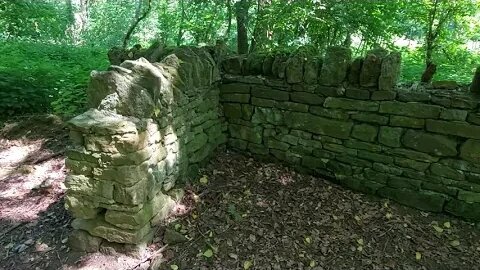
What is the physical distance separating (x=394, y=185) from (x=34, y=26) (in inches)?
523

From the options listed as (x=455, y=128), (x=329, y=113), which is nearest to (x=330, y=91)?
(x=329, y=113)

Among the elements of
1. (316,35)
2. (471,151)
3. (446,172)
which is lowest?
(446,172)

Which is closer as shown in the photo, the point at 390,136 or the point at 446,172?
the point at 446,172

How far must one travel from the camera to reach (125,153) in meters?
2.41

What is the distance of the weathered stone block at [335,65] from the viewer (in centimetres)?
325


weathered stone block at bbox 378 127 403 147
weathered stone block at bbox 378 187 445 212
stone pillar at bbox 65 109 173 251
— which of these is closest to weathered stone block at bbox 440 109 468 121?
weathered stone block at bbox 378 127 403 147

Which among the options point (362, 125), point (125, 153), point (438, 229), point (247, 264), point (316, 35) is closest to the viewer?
point (125, 153)

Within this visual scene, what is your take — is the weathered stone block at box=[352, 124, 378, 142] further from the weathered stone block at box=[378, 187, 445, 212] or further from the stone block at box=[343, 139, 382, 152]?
the weathered stone block at box=[378, 187, 445, 212]

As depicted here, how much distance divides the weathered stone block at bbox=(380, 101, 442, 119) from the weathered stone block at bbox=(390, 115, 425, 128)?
4 centimetres

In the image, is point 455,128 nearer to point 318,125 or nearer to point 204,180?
point 318,125

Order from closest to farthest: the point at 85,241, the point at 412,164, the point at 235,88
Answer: the point at 85,241
the point at 412,164
the point at 235,88

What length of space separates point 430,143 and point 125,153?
258cm

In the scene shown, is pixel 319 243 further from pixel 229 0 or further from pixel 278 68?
pixel 229 0

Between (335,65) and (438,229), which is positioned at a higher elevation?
(335,65)
